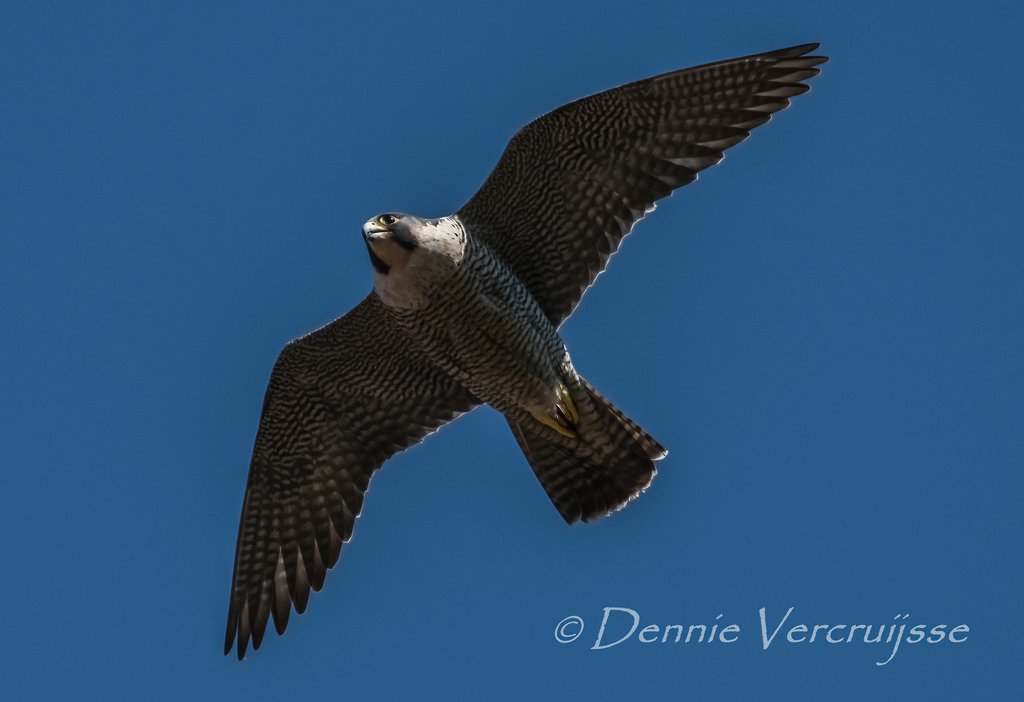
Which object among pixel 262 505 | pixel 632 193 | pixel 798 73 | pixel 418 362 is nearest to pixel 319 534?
pixel 262 505

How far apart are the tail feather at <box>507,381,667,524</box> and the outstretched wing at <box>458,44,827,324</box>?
963mm

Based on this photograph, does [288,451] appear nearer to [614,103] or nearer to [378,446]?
[378,446]

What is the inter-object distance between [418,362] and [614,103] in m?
2.91

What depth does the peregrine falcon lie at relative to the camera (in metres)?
12.6

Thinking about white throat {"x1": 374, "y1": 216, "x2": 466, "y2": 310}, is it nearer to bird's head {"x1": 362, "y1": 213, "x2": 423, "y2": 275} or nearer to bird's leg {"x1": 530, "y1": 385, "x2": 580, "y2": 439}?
bird's head {"x1": 362, "y1": 213, "x2": 423, "y2": 275}

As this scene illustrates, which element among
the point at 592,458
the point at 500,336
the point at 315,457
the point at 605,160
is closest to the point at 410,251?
the point at 500,336

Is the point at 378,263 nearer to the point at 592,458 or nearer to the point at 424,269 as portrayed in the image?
the point at 424,269

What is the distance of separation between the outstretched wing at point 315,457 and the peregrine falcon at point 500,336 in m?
0.01

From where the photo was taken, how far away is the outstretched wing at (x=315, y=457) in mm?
13828

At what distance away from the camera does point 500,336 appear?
12617 mm

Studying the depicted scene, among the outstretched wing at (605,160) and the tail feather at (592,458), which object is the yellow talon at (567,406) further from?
the outstretched wing at (605,160)

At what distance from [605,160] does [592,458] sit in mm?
2598

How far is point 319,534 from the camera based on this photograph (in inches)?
555

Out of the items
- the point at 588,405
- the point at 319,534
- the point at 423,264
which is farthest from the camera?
the point at 319,534
